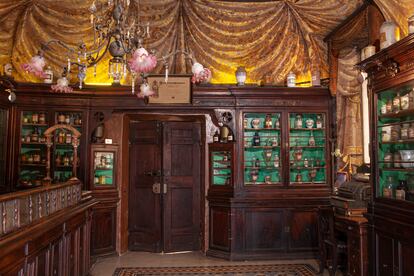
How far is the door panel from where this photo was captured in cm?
794

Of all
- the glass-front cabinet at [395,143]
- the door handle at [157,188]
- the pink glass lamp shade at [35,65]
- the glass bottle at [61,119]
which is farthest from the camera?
the door handle at [157,188]

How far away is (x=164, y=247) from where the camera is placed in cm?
783

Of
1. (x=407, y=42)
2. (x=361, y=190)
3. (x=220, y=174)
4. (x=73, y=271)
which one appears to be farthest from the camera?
(x=220, y=174)

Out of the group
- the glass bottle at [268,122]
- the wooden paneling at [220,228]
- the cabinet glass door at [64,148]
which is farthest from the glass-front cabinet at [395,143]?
the cabinet glass door at [64,148]

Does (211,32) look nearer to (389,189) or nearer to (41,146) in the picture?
(41,146)

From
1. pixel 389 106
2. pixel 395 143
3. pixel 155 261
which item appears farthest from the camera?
pixel 155 261

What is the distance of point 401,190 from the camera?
15.1ft

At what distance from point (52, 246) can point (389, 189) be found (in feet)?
12.2

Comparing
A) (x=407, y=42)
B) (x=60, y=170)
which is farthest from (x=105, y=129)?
(x=407, y=42)

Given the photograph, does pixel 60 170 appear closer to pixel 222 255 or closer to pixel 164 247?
pixel 164 247

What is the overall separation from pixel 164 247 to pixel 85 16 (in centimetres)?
433

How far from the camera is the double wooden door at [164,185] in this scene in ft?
26.0

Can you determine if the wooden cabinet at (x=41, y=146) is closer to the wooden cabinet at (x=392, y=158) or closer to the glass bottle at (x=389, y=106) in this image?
the wooden cabinet at (x=392, y=158)

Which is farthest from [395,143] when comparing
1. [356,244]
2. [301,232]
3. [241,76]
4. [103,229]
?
[103,229]
